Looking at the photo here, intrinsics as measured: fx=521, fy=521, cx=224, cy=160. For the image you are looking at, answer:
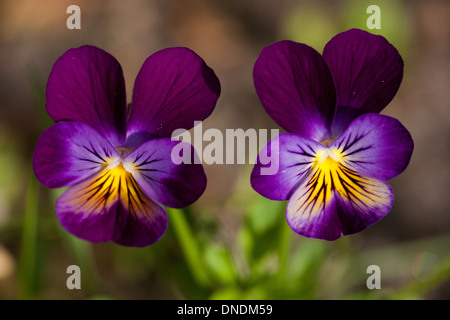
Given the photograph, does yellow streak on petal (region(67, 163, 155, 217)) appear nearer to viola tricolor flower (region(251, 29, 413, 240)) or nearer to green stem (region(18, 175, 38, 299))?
viola tricolor flower (region(251, 29, 413, 240))

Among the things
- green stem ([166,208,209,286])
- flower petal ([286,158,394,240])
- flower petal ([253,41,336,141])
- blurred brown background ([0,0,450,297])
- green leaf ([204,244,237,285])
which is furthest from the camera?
blurred brown background ([0,0,450,297])

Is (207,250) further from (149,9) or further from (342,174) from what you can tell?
(149,9)

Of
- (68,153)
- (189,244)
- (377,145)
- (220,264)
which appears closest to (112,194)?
(68,153)

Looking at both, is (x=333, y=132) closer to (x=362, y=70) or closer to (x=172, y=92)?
(x=362, y=70)

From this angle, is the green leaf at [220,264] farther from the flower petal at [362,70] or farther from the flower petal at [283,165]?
the flower petal at [362,70]

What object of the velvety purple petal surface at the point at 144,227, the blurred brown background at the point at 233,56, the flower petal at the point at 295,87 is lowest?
the velvety purple petal surface at the point at 144,227

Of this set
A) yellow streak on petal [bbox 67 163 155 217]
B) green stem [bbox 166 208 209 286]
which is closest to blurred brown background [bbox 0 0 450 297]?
green stem [bbox 166 208 209 286]

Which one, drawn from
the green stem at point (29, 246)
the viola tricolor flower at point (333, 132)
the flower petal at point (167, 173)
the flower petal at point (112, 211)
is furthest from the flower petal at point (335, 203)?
the green stem at point (29, 246)
